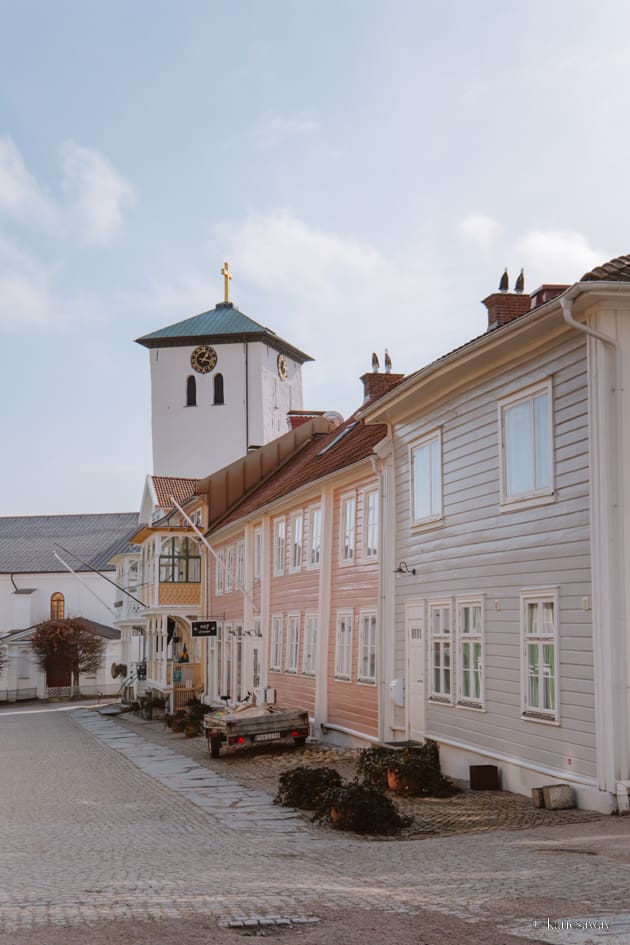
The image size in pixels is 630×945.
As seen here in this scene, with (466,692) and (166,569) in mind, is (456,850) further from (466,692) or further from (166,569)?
(166,569)

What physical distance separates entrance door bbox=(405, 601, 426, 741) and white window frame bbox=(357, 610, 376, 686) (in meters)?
1.84

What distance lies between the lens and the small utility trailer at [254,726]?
2295cm

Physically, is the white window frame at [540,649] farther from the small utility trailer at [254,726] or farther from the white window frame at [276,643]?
the white window frame at [276,643]

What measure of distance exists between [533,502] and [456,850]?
5.26m

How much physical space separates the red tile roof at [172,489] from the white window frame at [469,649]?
27.4 m

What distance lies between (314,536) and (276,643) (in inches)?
192

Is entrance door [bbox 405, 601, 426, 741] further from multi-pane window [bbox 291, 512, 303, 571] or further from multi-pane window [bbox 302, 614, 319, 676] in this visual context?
multi-pane window [bbox 291, 512, 303, 571]

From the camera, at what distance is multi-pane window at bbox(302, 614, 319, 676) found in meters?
26.3

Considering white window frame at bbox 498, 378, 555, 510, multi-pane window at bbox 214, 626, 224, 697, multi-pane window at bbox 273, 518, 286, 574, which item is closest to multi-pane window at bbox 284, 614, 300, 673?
multi-pane window at bbox 273, 518, 286, 574

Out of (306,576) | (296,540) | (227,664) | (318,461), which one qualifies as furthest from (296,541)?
(227,664)

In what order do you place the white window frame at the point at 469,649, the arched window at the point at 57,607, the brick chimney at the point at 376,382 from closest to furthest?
the white window frame at the point at 469,649
the brick chimney at the point at 376,382
the arched window at the point at 57,607

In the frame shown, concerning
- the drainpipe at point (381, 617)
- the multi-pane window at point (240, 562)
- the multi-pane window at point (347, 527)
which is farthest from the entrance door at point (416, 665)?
the multi-pane window at point (240, 562)

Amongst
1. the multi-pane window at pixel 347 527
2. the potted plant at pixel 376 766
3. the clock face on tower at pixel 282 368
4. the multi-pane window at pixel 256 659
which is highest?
the clock face on tower at pixel 282 368

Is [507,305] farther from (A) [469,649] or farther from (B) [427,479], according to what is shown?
Result: (A) [469,649]
